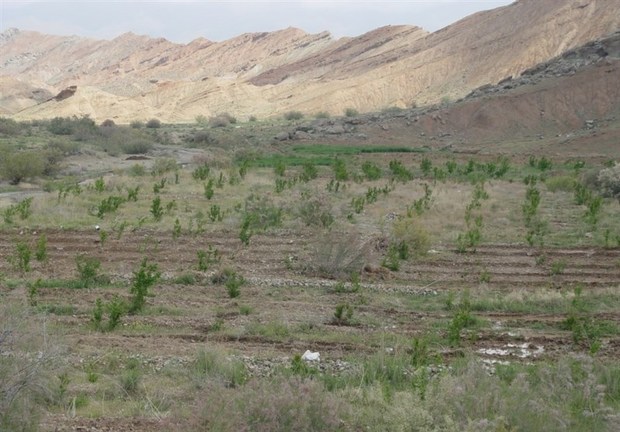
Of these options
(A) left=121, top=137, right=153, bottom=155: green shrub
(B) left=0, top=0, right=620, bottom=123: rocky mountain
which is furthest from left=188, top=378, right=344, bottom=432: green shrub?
(B) left=0, top=0, right=620, bottom=123: rocky mountain

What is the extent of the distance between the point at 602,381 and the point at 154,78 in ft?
456

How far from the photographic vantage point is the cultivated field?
6.29m

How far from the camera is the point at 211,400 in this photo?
5.99 metres

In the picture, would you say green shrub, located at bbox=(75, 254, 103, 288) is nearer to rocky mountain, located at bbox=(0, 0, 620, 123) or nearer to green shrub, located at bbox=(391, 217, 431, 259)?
green shrub, located at bbox=(391, 217, 431, 259)

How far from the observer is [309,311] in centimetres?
1148

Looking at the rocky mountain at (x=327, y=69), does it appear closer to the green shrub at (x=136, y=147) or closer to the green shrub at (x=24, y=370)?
the green shrub at (x=136, y=147)

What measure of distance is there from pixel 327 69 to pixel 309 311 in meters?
108

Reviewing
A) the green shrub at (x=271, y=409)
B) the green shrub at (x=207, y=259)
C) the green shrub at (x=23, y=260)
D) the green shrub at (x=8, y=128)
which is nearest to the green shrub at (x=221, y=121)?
the green shrub at (x=8, y=128)

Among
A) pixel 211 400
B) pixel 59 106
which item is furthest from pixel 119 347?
pixel 59 106

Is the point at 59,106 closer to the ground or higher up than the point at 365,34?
closer to the ground

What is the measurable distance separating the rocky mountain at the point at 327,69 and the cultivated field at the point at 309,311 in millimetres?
58678

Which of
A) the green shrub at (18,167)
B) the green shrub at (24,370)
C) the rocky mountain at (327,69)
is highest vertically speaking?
the rocky mountain at (327,69)

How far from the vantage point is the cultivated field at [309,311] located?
6289 millimetres

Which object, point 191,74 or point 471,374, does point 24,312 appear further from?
point 191,74
